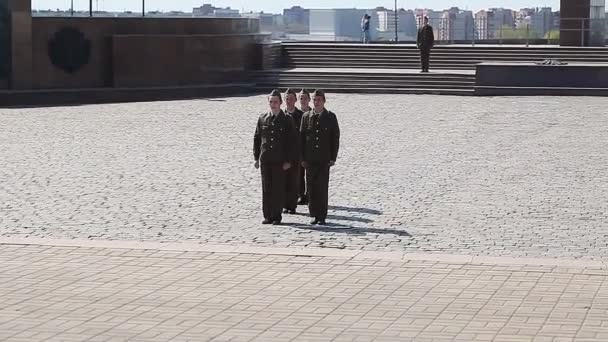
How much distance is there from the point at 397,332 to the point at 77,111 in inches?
817

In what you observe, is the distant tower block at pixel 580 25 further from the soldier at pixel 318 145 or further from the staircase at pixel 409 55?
the soldier at pixel 318 145

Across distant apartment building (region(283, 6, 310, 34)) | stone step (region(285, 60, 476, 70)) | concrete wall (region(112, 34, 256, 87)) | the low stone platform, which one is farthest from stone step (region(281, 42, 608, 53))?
distant apartment building (region(283, 6, 310, 34))

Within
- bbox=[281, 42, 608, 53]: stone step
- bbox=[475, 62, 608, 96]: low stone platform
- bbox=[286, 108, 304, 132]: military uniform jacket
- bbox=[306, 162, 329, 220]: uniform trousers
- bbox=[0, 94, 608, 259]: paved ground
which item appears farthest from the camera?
bbox=[281, 42, 608, 53]: stone step

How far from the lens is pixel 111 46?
3198 cm

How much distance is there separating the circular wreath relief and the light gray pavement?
8173 millimetres

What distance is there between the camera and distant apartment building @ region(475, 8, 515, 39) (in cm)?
4647

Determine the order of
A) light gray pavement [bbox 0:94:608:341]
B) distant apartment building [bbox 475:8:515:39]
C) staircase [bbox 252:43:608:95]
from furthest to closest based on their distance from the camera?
distant apartment building [bbox 475:8:515:39]
staircase [bbox 252:43:608:95]
light gray pavement [bbox 0:94:608:341]

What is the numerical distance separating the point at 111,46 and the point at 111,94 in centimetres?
123

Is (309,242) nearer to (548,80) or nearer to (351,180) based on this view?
(351,180)

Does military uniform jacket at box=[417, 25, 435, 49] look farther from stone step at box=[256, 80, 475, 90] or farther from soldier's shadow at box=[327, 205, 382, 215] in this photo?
soldier's shadow at box=[327, 205, 382, 215]

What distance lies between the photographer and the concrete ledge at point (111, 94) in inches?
1179

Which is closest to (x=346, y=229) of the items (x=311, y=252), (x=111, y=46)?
(x=311, y=252)

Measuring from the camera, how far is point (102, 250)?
11.6 m

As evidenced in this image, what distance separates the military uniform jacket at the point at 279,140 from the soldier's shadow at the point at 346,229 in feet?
2.28
